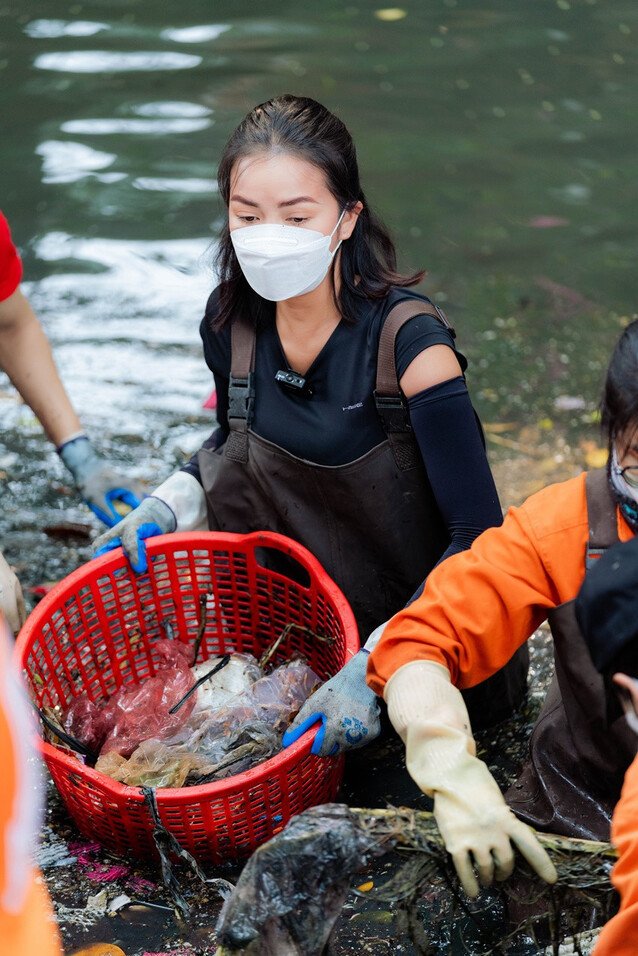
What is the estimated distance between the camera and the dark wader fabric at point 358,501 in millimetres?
2604

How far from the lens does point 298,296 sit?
8.82 ft

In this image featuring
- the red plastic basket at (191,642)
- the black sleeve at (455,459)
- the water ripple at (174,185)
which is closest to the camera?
the red plastic basket at (191,642)

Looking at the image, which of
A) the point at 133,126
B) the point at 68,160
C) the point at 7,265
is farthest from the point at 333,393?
the point at 133,126

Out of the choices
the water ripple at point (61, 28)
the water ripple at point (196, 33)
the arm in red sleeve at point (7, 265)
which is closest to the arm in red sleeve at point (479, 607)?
the arm in red sleeve at point (7, 265)

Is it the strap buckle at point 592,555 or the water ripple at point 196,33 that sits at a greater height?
the strap buckle at point 592,555

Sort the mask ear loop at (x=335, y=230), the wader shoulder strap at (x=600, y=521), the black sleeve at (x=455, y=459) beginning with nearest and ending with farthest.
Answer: the wader shoulder strap at (x=600, y=521) → the black sleeve at (x=455, y=459) → the mask ear loop at (x=335, y=230)

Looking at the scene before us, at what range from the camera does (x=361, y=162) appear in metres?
6.26

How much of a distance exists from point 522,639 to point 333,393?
0.83 metres

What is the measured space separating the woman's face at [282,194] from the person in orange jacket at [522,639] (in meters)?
0.90

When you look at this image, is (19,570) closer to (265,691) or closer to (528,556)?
(265,691)

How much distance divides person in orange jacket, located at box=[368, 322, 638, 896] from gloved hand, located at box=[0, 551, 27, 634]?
46.2 inches

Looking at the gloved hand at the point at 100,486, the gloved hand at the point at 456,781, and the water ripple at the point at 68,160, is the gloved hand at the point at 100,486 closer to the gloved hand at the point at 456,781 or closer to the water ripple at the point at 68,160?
the gloved hand at the point at 456,781

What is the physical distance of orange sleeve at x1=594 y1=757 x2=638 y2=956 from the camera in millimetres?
1565

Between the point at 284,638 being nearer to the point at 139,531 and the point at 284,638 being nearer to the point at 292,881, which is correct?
the point at 139,531
